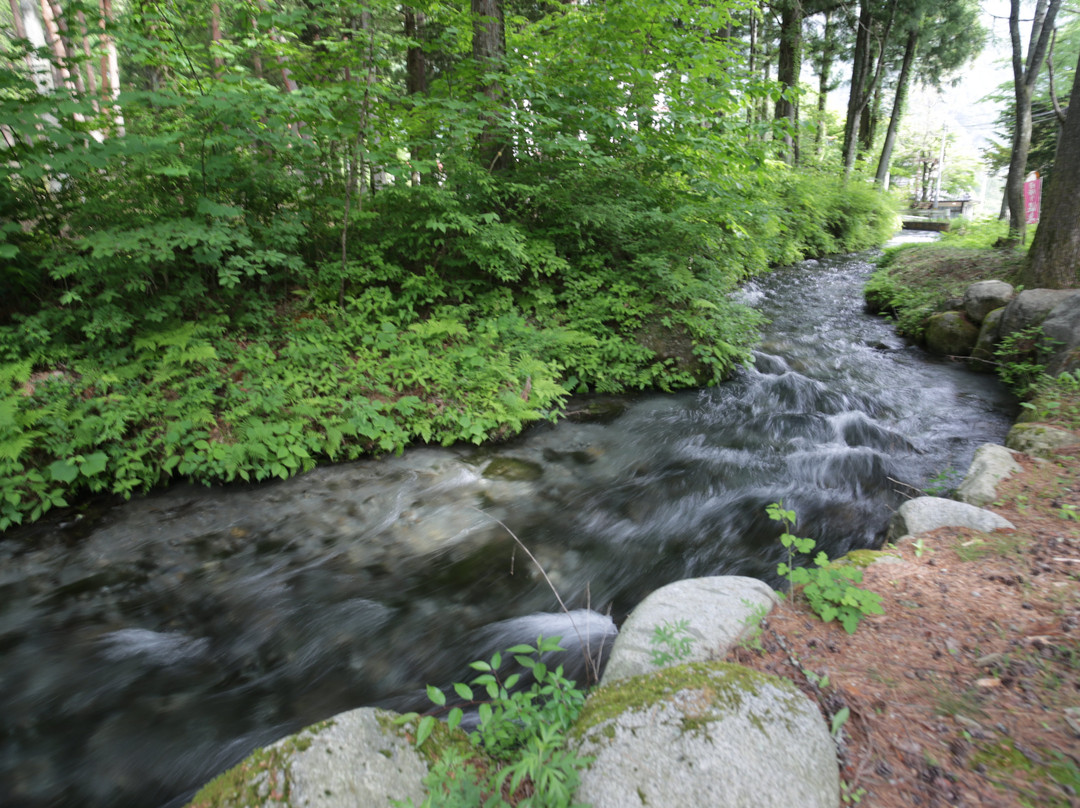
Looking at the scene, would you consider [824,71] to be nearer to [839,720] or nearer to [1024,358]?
[1024,358]

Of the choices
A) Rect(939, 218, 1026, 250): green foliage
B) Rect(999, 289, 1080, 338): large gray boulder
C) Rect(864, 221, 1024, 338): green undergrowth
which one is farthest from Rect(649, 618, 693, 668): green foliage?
Rect(939, 218, 1026, 250): green foliage

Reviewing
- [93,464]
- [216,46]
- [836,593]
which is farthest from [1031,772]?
[216,46]

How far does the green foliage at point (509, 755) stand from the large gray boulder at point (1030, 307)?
8677 mm

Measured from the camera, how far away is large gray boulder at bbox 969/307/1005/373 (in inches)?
324

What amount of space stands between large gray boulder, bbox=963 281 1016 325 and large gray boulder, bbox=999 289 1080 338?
65 cm

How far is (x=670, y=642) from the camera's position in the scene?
2646mm

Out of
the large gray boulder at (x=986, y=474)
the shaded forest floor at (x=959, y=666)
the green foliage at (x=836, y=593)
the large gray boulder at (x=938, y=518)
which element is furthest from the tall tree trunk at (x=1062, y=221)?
the green foliage at (x=836, y=593)

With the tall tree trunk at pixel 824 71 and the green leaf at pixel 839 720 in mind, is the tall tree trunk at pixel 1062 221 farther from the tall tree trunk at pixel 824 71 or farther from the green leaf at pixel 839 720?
the tall tree trunk at pixel 824 71

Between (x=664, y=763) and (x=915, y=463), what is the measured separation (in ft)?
18.1

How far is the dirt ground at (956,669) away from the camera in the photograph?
1.94 meters

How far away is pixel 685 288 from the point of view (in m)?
8.12

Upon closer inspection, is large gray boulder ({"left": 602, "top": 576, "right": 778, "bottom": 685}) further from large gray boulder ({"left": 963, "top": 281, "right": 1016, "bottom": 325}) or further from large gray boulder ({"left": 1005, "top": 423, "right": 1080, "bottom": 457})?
large gray boulder ({"left": 963, "top": 281, "right": 1016, "bottom": 325})

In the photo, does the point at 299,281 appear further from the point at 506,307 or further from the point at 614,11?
the point at 614,11

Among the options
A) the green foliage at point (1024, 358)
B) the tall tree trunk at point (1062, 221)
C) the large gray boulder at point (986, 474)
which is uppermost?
the tall tree trunk at point (1062, 221)
